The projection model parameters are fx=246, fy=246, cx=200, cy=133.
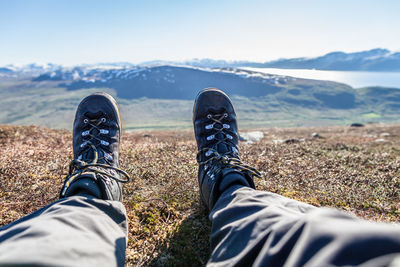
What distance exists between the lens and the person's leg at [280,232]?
1.26 meters

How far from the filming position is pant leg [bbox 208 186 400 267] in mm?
1248

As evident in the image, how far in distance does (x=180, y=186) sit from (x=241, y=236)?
251 centimetres

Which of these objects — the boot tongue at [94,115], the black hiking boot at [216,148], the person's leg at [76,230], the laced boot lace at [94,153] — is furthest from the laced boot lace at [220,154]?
the boot tongue at [94,115]

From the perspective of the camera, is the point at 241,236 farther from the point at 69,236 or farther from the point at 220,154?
the point at 220,154

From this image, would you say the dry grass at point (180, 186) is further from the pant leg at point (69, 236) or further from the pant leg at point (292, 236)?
the pant leg at point (292, 236)

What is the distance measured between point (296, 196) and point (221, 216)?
2.21m

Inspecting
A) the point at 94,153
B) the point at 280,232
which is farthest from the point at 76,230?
the point at 94,153

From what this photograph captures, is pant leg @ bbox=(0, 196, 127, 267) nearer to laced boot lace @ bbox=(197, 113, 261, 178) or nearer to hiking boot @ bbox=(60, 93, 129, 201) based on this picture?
hiking boot @ bbox=(60, 93, 129, 201)

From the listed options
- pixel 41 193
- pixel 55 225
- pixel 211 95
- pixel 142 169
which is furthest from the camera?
pixel 211 95

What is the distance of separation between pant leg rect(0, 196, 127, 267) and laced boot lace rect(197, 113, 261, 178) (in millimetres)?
1403

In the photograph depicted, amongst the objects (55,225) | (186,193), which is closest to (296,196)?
(186,193)

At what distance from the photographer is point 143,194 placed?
4.03 meters

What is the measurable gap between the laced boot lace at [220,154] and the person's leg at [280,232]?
0.12ft

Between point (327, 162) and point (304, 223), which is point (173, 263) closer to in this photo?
point (304, 223)
